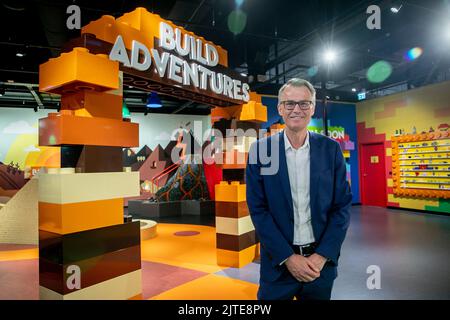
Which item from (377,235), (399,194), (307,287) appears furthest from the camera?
(399,194)

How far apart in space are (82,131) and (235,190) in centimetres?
220

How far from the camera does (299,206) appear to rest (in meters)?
1.48

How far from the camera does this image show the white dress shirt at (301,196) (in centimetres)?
146

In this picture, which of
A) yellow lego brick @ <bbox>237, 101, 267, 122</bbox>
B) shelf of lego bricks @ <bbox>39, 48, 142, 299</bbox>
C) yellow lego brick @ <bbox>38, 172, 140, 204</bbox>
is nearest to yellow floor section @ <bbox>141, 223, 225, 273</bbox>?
shelf of lego bricks @ <bbox>39, 48, 142, 299</bbox>

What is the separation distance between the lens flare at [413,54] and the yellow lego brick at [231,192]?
21.9 feet

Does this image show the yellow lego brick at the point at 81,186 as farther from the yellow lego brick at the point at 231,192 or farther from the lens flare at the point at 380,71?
the lens flare at the point at 380,71

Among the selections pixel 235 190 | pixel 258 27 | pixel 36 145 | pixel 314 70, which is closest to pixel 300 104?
pixel 235 190

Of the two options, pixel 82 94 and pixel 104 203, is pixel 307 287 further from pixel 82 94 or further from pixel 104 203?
pixel 82 94

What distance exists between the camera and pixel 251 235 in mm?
4344

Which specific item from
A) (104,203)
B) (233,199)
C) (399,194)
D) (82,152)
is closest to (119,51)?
(82,152)

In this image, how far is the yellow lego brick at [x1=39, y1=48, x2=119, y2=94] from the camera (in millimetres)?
2279

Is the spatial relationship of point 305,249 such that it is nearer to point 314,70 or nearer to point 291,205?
point 291,205

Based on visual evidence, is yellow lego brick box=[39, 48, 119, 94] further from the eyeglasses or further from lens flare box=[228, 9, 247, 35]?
lens flare box=[228, 9, 247, 35]

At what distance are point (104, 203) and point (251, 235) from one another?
2.37m
